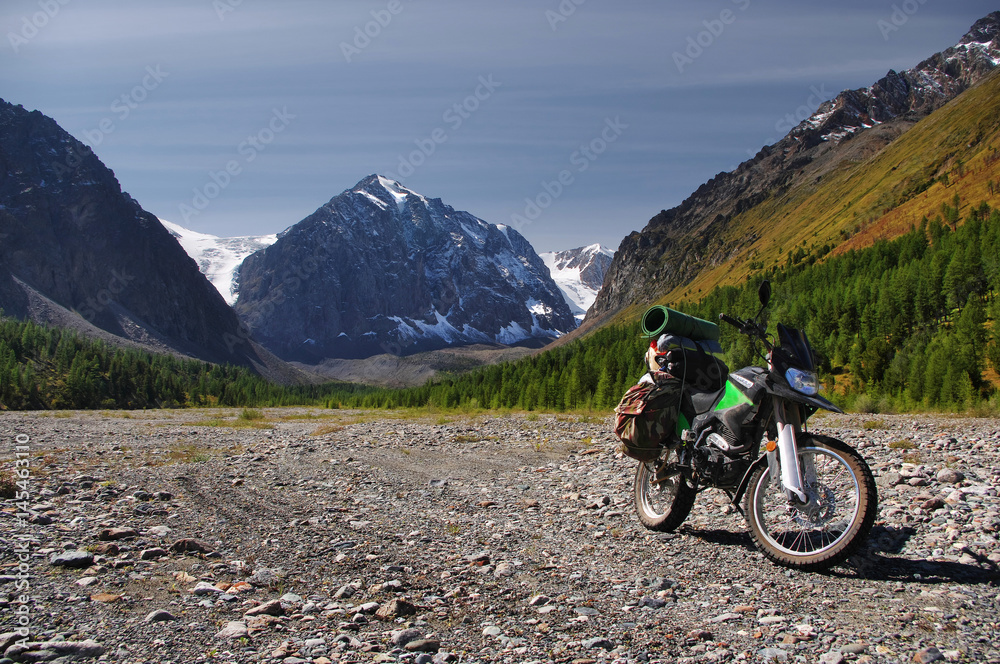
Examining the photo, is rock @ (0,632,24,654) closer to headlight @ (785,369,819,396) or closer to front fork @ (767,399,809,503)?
front fork @ (767,399,809,503)

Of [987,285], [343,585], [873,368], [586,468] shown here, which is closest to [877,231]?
[987,285]

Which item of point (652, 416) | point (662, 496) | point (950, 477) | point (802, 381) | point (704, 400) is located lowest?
point (662, 496)

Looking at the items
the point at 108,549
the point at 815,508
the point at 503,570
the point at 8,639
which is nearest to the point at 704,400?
the point at 815,508

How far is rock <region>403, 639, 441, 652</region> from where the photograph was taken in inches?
Answer: 180

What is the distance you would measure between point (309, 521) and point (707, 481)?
5979 millimetres

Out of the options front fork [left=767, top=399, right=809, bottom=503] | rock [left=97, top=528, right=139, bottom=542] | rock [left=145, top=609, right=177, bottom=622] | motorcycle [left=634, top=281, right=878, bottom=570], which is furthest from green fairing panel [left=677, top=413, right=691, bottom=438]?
rock [left=97, top=528, right=139, bottom=542]

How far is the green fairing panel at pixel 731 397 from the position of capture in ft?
23.0

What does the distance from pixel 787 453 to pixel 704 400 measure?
61.0 inches

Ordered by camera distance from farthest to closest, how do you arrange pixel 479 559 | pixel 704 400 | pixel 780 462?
pixel 704 400
pixel 479 559
pixel 780 462

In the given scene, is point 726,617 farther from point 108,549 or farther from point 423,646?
point 108,549

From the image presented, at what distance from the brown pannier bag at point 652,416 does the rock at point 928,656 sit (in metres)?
4.04

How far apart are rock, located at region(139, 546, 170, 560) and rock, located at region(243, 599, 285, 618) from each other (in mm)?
2242

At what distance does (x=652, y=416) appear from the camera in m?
8.22

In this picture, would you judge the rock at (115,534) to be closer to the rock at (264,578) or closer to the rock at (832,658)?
the rock at (264,578)
